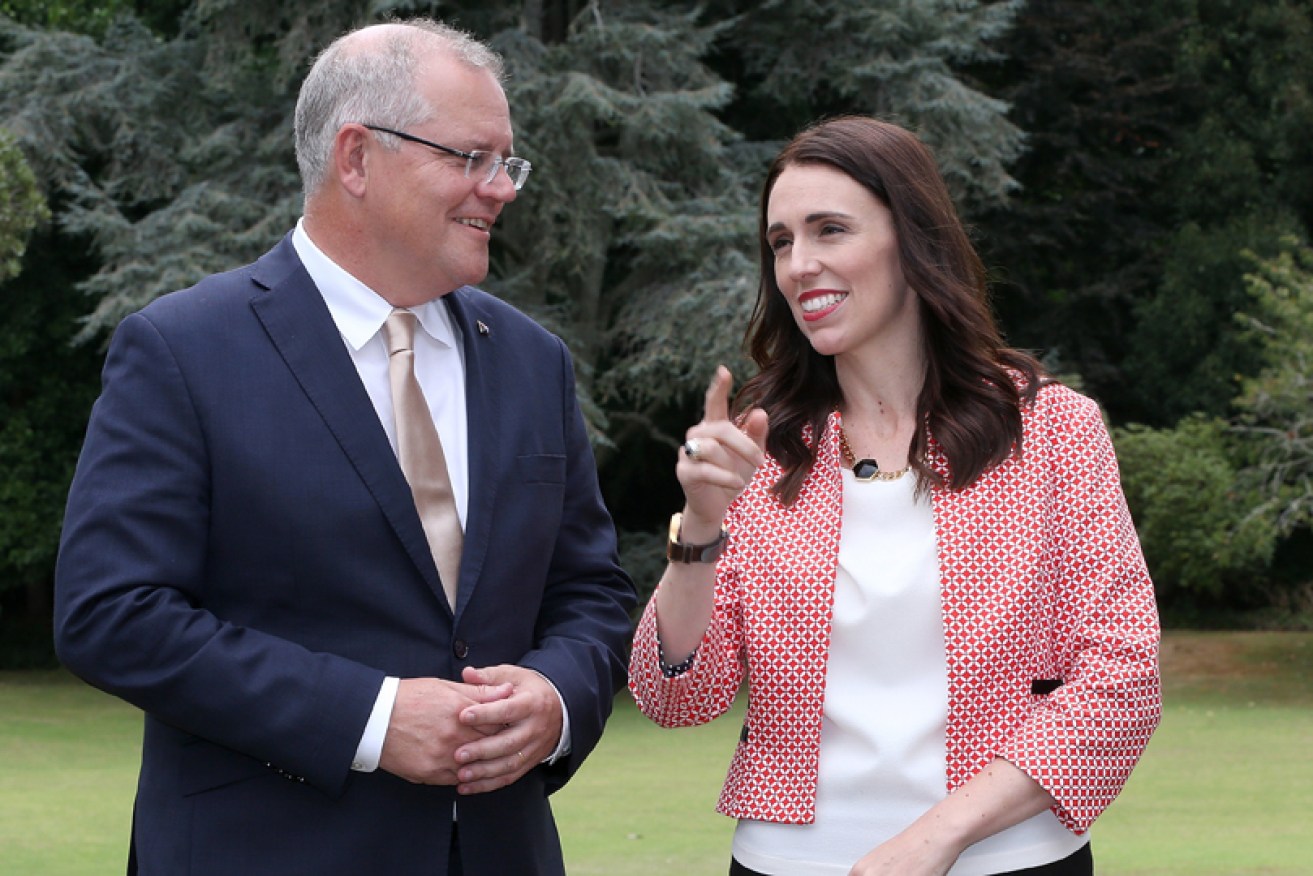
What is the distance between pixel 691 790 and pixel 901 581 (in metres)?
10.5

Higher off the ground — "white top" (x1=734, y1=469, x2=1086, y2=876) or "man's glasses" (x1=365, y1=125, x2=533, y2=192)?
"man's glasses" (x1=365, y1=125, x2=533, y2=192)

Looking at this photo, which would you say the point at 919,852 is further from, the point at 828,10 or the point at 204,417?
the point at 828,10

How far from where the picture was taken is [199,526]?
10.4 ft

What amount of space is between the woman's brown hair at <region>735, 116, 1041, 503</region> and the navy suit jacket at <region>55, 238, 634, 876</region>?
62cm

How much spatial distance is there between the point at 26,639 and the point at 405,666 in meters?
25.6

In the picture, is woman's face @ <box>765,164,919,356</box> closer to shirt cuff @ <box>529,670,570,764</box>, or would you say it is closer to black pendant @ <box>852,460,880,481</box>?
black pendant @ <box>852,460,880,481</box>

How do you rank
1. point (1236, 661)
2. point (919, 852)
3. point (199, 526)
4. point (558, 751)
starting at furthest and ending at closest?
point (1236, 661)
point (558, 751)
point (199, 526)
point (919, 852)

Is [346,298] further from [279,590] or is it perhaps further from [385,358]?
[279,590]

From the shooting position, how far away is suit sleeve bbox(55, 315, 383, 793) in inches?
121

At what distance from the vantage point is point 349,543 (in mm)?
3250

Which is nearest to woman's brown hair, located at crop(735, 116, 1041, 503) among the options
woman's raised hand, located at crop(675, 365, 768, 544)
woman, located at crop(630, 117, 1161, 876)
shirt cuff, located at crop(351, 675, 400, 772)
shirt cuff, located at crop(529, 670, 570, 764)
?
woman, located at crop(630, 117, 1161, 876)

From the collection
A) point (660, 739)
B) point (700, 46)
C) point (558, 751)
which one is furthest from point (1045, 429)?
point (700, 46)

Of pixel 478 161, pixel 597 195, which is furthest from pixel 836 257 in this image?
pixel 597 195

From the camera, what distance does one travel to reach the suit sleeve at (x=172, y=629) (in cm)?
307
